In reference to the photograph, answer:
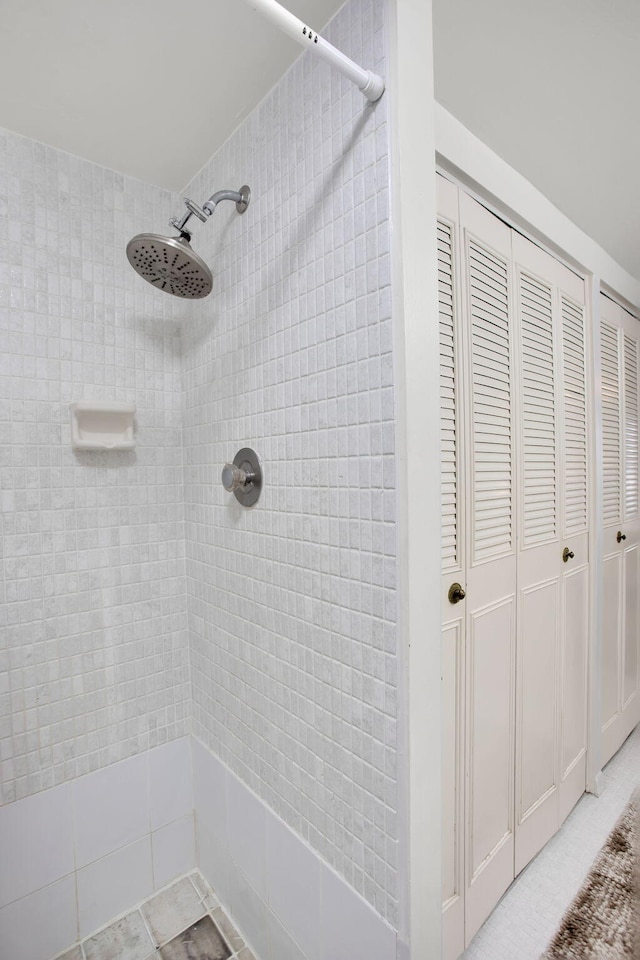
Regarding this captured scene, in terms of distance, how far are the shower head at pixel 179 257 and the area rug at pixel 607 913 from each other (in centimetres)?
191

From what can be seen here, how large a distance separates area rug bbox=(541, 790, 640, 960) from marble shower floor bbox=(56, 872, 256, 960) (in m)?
0.82

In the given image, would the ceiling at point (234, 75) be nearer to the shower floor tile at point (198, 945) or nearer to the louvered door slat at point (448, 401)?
the louvered door slat at point (448, 401)

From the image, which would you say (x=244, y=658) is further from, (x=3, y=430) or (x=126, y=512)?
(x=3, y=430)

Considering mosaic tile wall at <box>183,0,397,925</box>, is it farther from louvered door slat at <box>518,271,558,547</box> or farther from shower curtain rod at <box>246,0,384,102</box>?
louvered door slat at <box>518,271,558,547</box>

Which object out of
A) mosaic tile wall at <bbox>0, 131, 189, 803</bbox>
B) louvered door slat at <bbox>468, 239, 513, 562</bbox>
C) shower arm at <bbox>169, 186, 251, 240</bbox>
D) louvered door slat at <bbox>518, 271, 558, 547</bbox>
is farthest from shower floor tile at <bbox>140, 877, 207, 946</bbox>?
shower arm at <bbox>169, 186, 251, 240</bbox>

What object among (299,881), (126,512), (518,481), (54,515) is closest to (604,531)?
(518,481)

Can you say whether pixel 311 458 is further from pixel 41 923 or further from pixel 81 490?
pixel 41 923

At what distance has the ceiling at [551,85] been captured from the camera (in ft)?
2.70

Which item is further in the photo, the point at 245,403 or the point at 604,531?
the point at 604,531

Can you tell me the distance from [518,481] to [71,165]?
1.47 m

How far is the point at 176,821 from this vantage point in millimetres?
1288

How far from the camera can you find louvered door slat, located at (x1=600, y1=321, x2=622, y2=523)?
5.83ft

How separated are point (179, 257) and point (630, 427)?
2092mm

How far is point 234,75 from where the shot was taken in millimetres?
917
